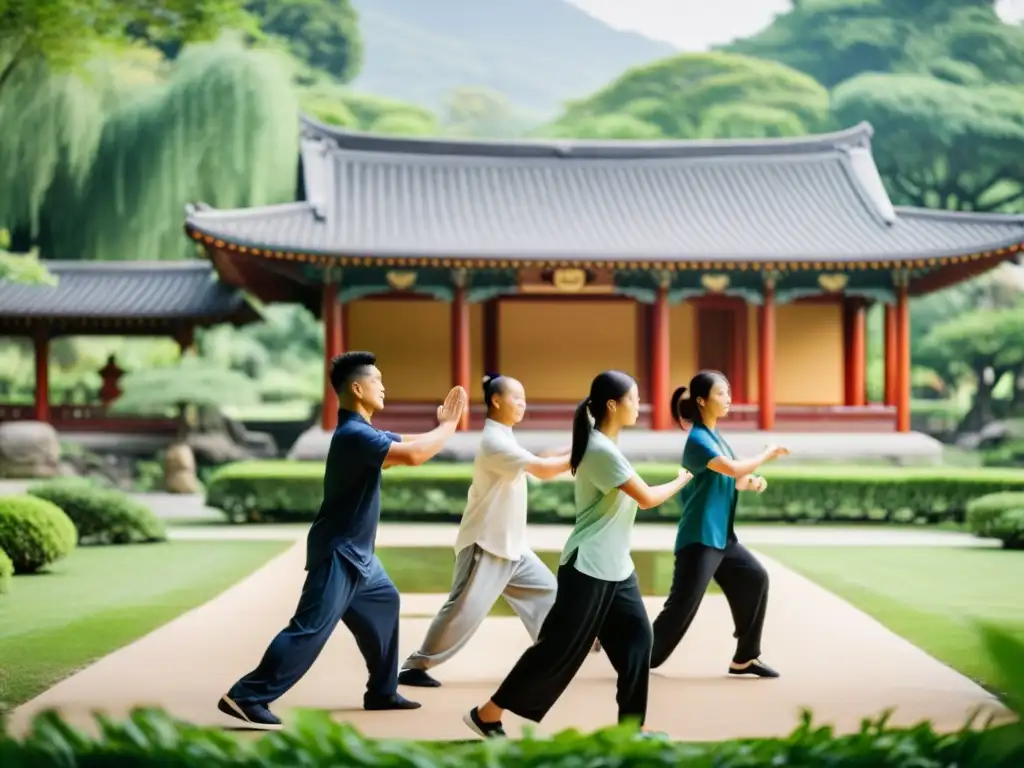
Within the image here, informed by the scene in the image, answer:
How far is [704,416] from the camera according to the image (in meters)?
7.05

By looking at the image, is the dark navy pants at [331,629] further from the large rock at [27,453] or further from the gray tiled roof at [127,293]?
the gray tiled roof at [127,293]

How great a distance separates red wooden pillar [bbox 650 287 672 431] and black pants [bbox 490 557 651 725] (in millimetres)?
17229

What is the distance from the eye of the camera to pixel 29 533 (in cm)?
1202

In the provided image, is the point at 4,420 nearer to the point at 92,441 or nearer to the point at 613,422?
the point at 92,441

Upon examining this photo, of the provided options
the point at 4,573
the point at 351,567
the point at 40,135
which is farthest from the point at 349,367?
the point at 40,135

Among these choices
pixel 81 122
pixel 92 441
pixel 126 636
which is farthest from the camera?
pixel 81 122

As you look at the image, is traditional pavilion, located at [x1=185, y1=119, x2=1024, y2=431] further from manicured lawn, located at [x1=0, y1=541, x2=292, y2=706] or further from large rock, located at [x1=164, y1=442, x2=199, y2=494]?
manicured lawn, located at [x1=0, y1=541, x2=292, y2=706]

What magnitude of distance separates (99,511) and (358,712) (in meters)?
9.30

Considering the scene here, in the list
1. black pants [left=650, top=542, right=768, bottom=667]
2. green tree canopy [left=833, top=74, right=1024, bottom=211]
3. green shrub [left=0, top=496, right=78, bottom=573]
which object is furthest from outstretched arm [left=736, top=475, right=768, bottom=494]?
green tree canopy [left=833, top=74, right=1024, bottom=211]

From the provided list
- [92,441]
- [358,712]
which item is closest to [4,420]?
[92,441]

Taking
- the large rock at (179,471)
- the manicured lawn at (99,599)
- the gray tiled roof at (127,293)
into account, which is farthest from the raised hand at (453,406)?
the gray tiled roof at (127,293)

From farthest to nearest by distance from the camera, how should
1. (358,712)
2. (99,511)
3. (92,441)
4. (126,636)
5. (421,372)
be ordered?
(92,441) → (421,372) → (99,511) → (126,636) → (358,712)

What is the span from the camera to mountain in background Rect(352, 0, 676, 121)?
112312 millimetres

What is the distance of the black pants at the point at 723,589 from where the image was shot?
278 inches
